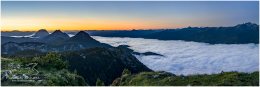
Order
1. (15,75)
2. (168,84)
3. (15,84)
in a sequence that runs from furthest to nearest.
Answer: (168,84), (15,75), (15,84)

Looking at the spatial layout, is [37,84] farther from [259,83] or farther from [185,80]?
[259,83]

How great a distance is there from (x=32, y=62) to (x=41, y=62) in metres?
0.98

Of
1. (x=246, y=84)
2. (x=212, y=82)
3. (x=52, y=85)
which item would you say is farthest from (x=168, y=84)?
(x=52, y=85)

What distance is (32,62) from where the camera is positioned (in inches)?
1624

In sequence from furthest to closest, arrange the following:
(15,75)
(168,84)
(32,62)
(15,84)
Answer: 1. (32,62)
2. (168,84)
3. (15,75)
4. (15,84)

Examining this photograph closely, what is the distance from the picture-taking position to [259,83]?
31.5 metres

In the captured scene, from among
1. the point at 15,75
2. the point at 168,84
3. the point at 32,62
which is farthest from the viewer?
the point at 32,62

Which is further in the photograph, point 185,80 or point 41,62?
point 41,62

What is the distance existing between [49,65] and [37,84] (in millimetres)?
11750

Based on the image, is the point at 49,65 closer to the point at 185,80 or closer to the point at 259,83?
Answer: the point at 185,80

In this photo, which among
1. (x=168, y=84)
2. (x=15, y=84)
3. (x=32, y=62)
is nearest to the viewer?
(x=15, y=84)

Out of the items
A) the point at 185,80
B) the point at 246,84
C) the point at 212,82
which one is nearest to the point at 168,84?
the point at 185,80

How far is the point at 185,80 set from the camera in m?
34.8

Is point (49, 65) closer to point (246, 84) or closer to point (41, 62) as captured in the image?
point (41, 62)
